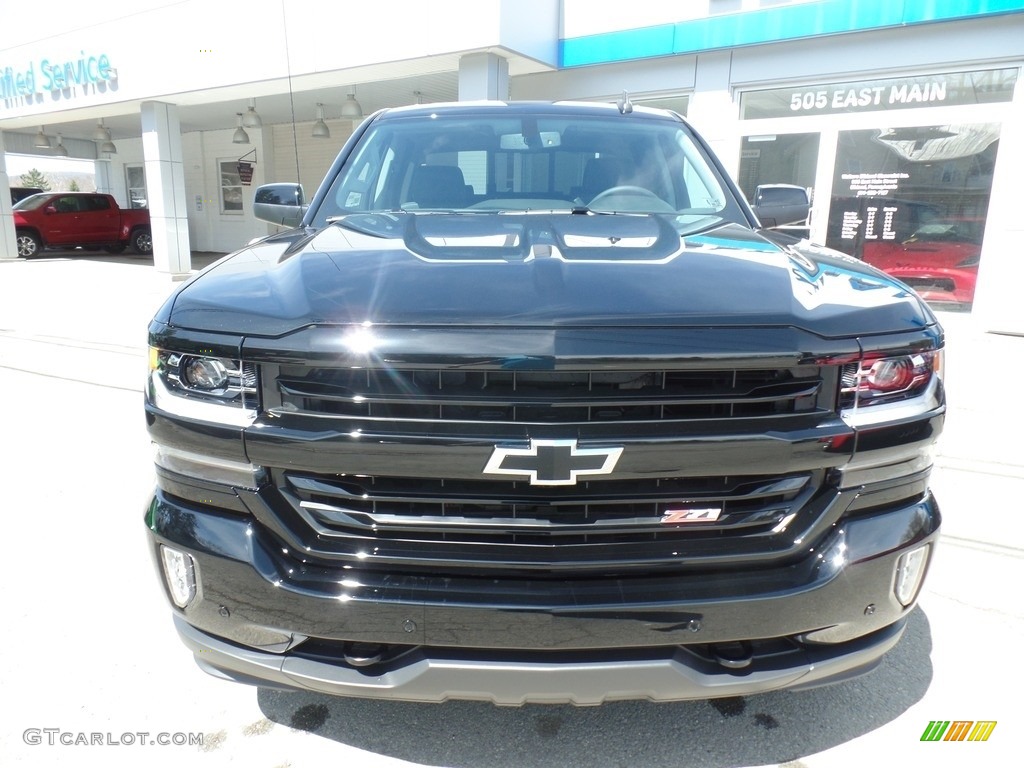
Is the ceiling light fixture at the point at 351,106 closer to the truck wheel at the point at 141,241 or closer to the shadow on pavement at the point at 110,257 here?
the shadow on pavement at the point at 110,257

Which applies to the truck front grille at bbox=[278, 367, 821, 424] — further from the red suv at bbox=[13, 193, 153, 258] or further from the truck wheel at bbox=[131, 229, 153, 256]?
the truck wheel at bbox=[131, 229, 153, 256]

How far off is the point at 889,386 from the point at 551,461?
2.66 ft

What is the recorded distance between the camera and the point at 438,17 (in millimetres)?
9094

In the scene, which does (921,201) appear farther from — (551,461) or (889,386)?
(551,461)

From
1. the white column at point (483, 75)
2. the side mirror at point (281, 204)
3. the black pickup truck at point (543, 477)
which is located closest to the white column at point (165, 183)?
the white column at point (483, 75)

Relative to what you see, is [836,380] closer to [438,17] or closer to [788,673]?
[788,673]

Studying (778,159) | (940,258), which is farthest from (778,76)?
(940,258)

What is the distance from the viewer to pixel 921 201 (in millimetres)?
8578

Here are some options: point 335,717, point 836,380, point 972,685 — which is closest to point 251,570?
point 335,717

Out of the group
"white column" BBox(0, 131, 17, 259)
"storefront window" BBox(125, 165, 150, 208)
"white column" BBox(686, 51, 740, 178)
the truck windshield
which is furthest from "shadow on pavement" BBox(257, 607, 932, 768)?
"storefront window" BBox(125, 165, 150, 208)

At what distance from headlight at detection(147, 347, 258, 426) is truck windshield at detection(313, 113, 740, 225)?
111 centimetres

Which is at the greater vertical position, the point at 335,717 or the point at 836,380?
the point at 836,380

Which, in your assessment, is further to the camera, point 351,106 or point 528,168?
point 351,106

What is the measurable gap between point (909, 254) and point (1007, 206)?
1106 millimetres
